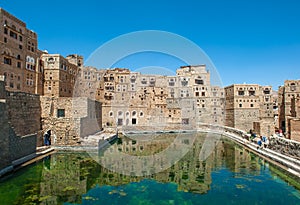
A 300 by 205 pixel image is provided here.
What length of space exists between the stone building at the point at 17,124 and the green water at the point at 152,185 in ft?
3.67

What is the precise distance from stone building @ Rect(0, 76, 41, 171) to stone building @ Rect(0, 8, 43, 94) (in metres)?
11.8

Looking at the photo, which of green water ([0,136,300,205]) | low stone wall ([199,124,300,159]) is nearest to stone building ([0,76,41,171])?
green water ([0,136,300,205])

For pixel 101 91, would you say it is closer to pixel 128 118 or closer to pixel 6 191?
pixel 128 118

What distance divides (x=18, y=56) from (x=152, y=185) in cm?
2513

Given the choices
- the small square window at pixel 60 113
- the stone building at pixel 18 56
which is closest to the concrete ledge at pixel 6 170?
the small square window at pixel 60 113

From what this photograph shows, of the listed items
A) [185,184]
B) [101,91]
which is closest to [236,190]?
[185,184]

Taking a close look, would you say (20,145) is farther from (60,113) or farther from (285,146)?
(285,146)

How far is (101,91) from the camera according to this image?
4356cm

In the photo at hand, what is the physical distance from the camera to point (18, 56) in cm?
2612

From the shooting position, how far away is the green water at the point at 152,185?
7.82m

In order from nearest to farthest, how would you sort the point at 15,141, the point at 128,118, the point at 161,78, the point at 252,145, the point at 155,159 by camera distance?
the point at 15,141
the point at 155,159
the point at 252,145
the point at 128,118
the point at 161,78

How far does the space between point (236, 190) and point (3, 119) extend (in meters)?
10.9

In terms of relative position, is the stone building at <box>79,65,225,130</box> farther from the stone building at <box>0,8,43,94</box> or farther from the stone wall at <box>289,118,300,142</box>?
the stone wall at <box>289,118,300,142</box>

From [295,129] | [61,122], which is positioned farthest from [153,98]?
[295,129]
